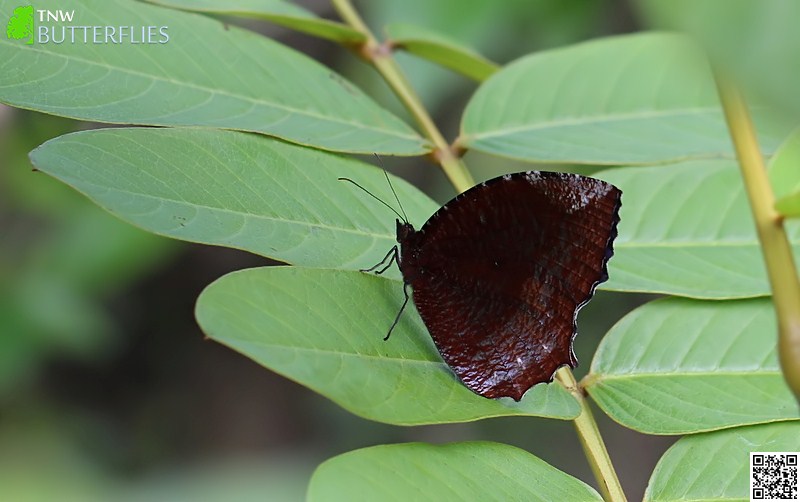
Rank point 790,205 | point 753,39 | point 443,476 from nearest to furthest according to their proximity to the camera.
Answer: point 753,39 → point 790,205 → point 443,476

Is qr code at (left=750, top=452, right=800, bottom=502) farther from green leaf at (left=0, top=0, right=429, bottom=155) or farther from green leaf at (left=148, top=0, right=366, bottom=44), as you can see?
green leaf at (left=148, top=0, right=366, bottom=44)

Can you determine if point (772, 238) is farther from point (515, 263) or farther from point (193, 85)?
point (193, 85)

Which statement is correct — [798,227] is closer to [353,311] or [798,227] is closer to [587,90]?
[587,90]

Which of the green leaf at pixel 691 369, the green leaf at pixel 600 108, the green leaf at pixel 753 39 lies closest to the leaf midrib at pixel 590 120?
the green leaf at pixel 600 108

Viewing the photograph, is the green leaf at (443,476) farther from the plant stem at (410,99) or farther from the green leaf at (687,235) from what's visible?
the plant stem at (410,99)

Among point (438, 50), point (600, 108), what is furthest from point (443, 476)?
point (438, 50)

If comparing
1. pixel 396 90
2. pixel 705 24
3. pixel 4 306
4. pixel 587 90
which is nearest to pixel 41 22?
pixel 396 90
